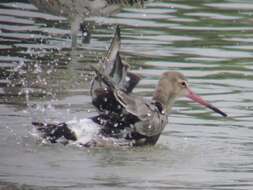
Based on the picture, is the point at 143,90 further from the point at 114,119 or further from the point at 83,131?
the point at 83,131

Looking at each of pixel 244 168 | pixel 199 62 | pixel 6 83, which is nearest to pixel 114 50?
pixel 244 168

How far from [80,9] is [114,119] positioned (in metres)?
5.67

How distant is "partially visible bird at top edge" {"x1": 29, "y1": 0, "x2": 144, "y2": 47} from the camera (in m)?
16.4

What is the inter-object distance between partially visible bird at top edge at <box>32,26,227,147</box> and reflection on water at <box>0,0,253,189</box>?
4.4 inches

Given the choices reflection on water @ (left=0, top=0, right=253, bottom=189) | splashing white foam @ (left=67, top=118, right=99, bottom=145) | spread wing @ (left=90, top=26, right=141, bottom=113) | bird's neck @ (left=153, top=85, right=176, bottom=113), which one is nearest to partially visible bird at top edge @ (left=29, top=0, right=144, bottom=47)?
reflection on water @ (left=0, top=0, right=253, bottom=189)

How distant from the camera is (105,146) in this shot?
36.4 feet

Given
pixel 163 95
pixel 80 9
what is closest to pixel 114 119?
pixel 163 95

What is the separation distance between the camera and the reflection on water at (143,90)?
32.8ft

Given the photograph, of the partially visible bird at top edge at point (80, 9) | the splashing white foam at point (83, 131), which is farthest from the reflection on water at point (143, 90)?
the partially visible bird at top edge at point (80, 9)

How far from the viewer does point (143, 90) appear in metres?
13.7

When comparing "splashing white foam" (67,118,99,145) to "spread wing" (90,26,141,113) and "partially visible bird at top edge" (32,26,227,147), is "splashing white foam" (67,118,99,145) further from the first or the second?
"spread wing" (90,26,141,113)

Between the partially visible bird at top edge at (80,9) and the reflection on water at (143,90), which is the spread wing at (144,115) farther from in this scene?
the partially visible bird at top edge at (80,9)

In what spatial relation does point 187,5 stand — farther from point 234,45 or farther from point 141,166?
point 141,166

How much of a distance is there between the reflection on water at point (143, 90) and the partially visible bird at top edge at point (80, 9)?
0.72ft
